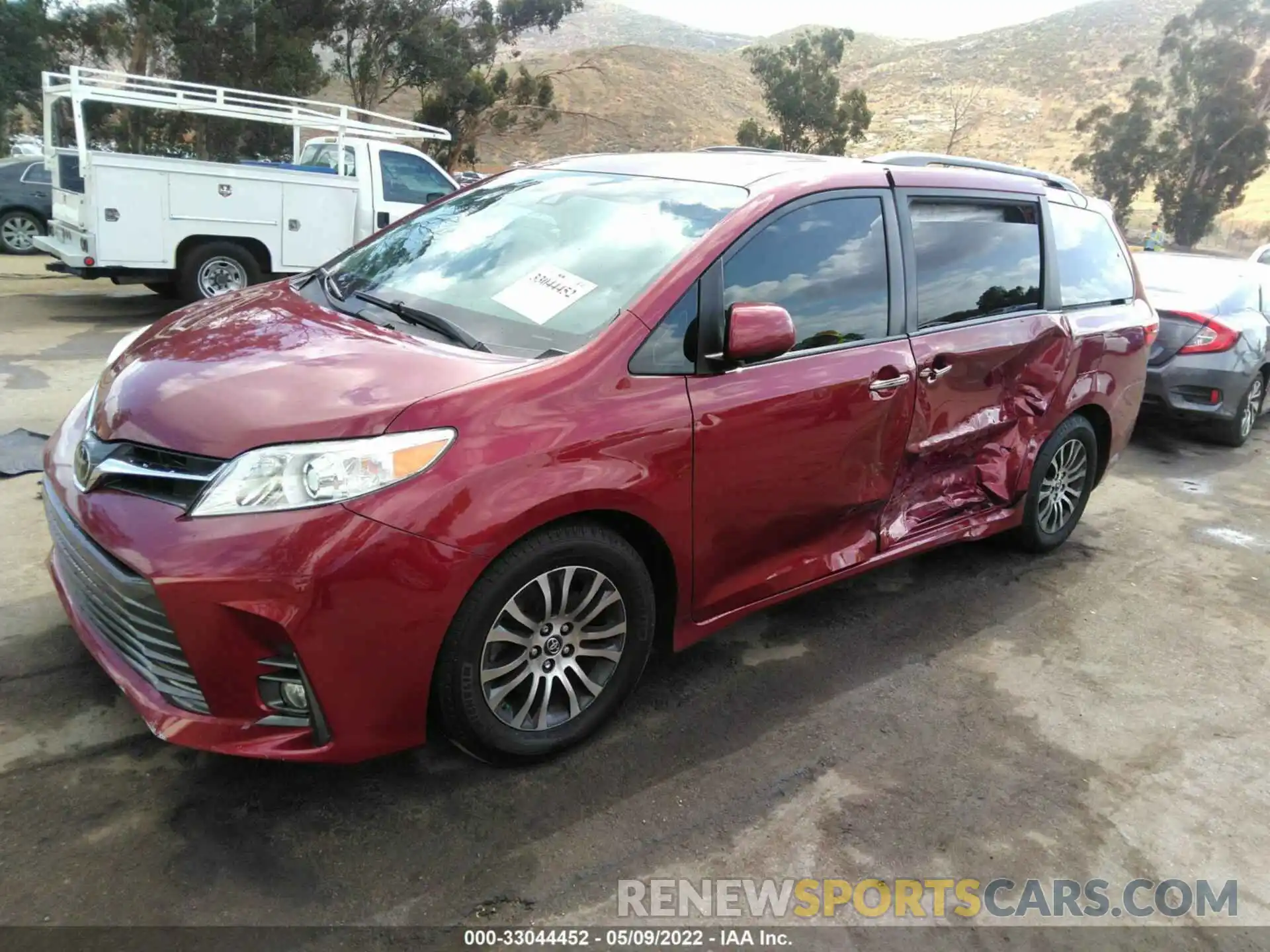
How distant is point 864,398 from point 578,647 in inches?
55.9

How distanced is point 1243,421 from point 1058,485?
415 cm

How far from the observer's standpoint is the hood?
8.16 ft

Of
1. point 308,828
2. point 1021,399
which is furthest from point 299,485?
point 1021,399

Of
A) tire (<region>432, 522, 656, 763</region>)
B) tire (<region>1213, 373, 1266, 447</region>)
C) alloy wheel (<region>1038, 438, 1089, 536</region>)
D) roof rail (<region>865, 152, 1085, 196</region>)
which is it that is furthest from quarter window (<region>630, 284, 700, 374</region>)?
tire (<region>1213, 373, 1266, 447</region>)

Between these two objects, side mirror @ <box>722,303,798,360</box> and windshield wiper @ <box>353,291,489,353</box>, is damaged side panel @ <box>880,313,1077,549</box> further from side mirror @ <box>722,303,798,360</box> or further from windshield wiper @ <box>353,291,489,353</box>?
windshield wiper @ <box>353,291,489,353</box>

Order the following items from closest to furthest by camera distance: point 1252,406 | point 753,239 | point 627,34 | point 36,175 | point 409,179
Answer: point 753,239, point 1252,406, point 409,179, point 36,175, point 627,34

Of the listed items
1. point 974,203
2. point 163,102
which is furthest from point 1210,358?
point 163,102

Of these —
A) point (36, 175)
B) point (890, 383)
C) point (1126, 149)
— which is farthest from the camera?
point (1126, 149)

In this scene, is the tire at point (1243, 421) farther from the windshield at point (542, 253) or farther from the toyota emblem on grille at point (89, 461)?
the toyota emblem on grille at point (89, 461)

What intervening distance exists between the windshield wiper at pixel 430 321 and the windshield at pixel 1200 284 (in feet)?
20.5

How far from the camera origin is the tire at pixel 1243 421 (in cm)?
768

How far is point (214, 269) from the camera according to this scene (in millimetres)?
9594

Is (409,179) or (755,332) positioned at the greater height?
(409,179)

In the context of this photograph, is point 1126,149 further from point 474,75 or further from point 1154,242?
point 474,75
